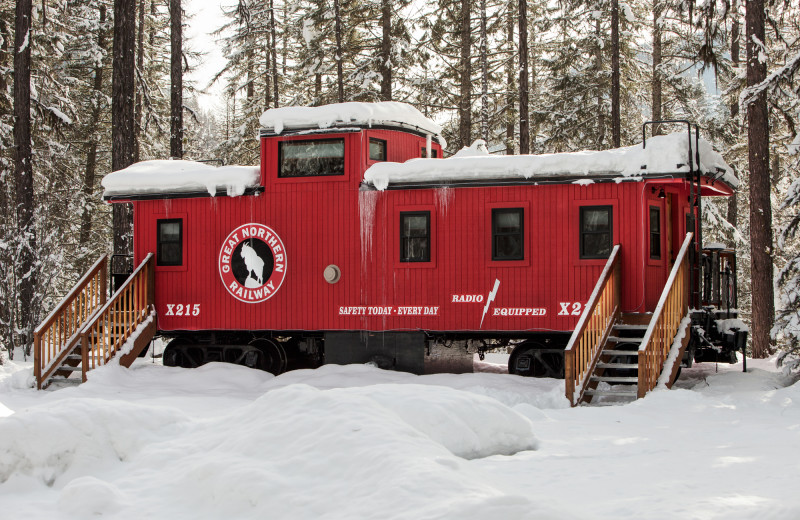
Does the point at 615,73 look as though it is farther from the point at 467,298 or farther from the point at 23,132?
the point at 23,132

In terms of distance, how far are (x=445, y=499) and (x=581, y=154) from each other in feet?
28.8

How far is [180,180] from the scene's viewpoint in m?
15.2

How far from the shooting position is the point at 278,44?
38219 mm

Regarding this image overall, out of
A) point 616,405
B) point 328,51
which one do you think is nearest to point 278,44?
point 328,51

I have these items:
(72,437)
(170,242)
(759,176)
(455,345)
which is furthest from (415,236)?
(72,437)

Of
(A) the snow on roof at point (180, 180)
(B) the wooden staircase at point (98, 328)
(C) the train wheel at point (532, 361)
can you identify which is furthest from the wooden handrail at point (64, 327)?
(C) the train wheel at point (532, 361)

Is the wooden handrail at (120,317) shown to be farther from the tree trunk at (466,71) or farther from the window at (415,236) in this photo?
the tree trunk at (466,71)

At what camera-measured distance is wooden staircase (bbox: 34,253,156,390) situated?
44.9 ft

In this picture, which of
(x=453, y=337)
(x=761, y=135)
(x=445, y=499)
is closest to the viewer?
(x=445, y=499)

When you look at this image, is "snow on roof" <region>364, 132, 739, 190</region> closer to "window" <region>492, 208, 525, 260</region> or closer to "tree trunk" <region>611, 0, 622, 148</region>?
"window" <region>492, 208, 525, 260</region>

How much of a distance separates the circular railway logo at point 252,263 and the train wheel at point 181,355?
1502 millimetres

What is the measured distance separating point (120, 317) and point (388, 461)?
32.0 ft

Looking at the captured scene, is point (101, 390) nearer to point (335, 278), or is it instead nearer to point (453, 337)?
point (335, 278)

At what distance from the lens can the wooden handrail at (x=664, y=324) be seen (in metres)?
11.0
